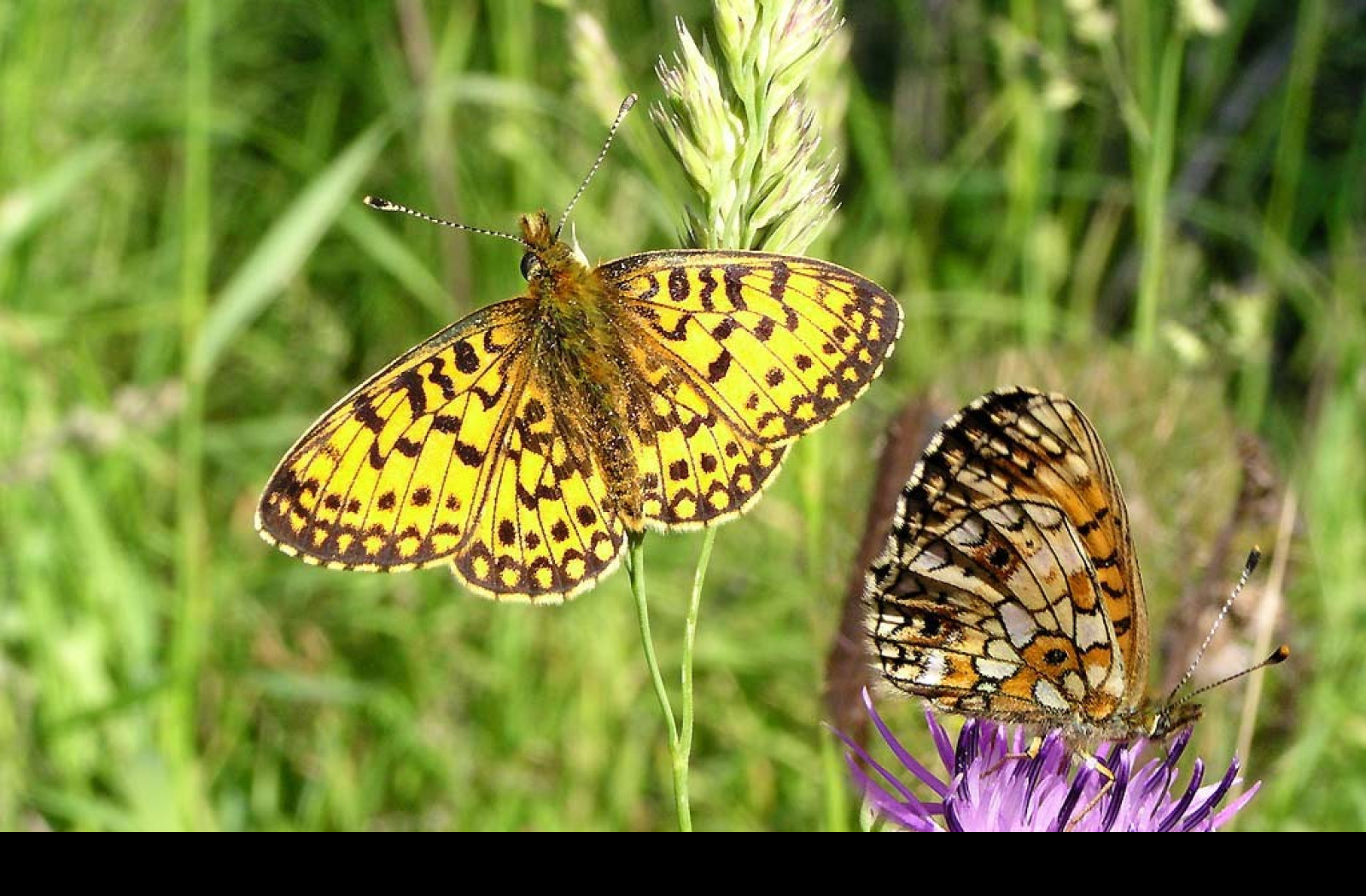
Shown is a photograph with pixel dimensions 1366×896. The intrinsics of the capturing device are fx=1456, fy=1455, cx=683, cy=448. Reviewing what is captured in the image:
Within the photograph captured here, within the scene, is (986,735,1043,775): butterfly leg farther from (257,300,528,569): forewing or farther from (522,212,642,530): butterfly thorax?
(257,300,528,569): forewing

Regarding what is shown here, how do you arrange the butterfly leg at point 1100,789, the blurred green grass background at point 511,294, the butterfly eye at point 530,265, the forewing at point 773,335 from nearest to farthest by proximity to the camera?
the butterfly leg at point 1100,789 → the forewing at point 773,335 → the butterfly eye at point 530,265 → the blurred green grass background at point 511,294

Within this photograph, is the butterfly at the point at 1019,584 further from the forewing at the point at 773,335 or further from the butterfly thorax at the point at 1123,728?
the forewing at the point at 773,335

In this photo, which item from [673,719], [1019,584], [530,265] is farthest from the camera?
[530,265]

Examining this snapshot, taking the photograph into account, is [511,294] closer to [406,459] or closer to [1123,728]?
[406,459]

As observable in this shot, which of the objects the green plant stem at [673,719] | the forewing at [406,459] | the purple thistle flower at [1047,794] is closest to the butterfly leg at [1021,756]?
the purple thistle flower at [1047,794]

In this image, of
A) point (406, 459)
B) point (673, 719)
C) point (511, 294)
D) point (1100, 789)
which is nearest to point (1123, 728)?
point (1100, 789)
